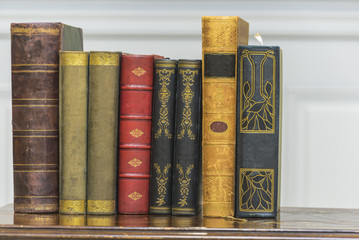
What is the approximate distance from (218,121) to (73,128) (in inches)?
9.8

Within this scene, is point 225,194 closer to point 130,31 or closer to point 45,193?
point 45,193

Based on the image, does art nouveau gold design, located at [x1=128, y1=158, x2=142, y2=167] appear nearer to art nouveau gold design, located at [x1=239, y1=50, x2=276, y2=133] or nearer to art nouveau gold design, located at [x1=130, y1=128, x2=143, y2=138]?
art nouveau gold design, located at [x1=130, y1=128, x2=143, y2=138]

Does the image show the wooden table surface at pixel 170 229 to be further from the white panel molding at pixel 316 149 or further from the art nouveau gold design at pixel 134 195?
the white panel molding at pixel 316 149

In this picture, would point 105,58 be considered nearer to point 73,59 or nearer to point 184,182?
point 73,59

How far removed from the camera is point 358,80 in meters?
1.44

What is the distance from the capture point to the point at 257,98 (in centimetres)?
111

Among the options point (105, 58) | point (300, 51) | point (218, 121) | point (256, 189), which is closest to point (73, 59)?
point (105, 58)

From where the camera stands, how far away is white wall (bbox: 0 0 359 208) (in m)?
1.43

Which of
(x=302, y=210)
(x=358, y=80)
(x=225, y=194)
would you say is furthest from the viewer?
(x=358, y=80)

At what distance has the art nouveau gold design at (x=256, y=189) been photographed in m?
1.12

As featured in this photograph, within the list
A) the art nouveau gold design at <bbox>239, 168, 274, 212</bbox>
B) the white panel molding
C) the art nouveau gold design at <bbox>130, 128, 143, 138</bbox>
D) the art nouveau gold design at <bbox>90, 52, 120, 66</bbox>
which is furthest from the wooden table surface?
the white panel molding

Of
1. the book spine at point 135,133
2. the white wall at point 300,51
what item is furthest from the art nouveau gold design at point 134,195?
the white wall at point 300,51

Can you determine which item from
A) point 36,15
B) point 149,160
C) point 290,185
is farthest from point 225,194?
point 36,15

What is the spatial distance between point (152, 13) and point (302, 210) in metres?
0.54
